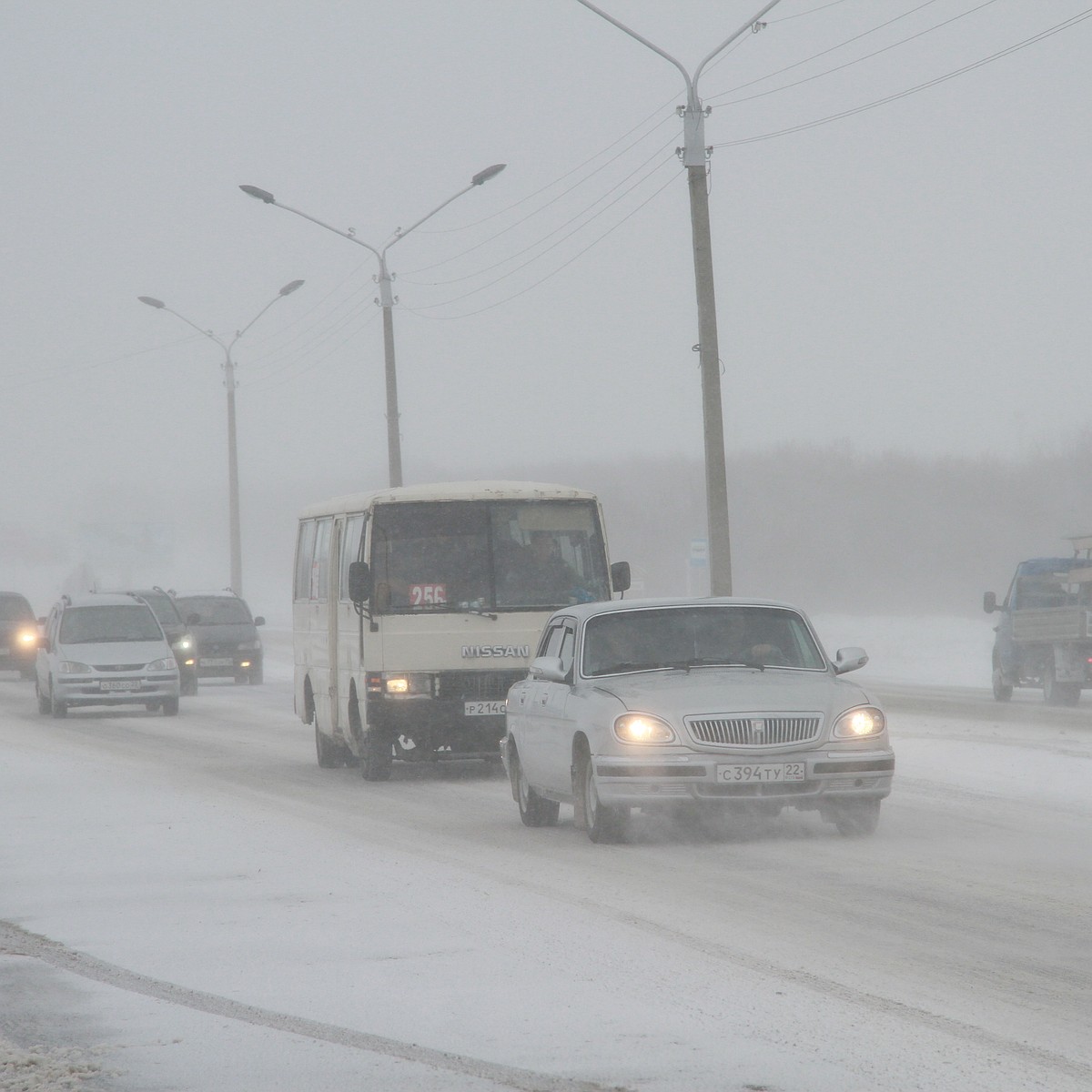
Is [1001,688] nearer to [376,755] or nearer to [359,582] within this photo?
[376,755]

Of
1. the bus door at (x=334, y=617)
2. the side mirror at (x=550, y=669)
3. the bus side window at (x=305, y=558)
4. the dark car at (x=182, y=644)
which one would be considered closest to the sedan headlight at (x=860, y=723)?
the side mirror at (x=550, y=669)

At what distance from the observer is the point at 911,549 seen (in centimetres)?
10362

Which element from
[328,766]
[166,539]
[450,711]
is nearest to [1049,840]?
[450,711]

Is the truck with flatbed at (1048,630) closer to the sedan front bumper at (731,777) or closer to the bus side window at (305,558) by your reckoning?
the bus side window at (305,558)

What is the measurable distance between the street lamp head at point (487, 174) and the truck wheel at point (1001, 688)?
1243cm

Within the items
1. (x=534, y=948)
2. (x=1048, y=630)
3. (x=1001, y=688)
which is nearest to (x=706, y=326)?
(x=1048, y=630)

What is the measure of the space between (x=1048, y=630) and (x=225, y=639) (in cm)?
1633

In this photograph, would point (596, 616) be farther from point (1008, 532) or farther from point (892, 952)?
point (1008, 532)

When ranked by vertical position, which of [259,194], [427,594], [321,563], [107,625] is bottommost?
[427,594]

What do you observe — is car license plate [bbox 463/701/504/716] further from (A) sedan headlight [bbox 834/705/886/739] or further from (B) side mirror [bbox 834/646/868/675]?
(A) sedan headlight [bbox 834/705/886/739]

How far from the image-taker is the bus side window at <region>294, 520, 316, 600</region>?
2039cm

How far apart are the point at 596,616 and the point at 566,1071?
7.33 metres

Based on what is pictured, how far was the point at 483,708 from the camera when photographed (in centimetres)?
1723

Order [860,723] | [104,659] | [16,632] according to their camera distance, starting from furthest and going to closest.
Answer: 1. [16,632]
2. [104,659]
3. [860,723]
